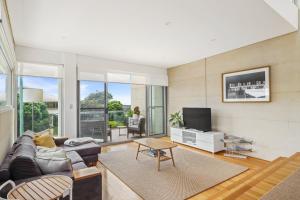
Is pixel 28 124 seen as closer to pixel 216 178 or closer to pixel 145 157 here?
pixel 145 157

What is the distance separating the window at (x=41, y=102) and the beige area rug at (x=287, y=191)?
4669 millimetres

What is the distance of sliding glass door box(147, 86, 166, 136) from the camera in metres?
6.65

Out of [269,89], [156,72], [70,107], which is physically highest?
[156,72]

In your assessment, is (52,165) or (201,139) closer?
(52,165)

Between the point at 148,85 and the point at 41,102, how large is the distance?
349cm

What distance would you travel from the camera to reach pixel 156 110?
684 cm

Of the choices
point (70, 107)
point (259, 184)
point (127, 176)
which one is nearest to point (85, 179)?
point (127, 176)

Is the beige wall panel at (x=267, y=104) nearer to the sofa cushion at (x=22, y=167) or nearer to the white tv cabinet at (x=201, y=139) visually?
the white tv cabinet at (x=201, y=139)

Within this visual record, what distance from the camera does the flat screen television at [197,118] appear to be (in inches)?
192

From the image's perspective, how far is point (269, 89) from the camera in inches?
149

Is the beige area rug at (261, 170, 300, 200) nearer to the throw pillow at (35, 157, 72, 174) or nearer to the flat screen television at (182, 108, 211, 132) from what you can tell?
the throw pillow at (35, 157, 72, 174)

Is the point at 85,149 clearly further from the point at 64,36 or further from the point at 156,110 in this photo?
the point at 156,110

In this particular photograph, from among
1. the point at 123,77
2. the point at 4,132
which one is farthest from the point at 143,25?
the point at 123,77

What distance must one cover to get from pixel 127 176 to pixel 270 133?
10.6 ft
